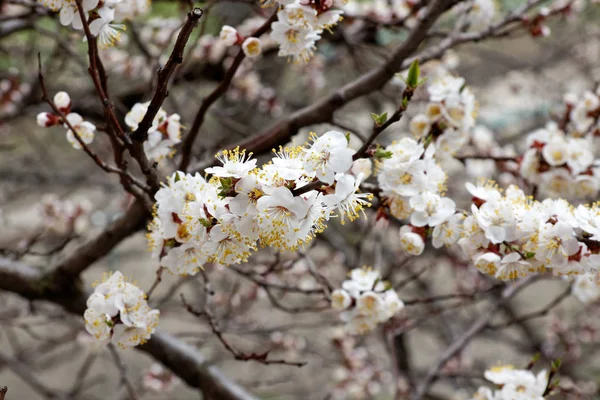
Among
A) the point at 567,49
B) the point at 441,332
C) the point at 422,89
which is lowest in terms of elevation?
the point at 441,332

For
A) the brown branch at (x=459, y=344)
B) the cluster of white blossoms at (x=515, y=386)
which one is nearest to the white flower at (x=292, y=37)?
the cluster of white blossoms at (x=515, y=386)

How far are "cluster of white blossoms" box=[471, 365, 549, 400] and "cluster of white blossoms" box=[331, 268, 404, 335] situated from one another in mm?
269

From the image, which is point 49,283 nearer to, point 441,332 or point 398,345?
point 398,345

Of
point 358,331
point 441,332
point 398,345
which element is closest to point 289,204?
point 358,331

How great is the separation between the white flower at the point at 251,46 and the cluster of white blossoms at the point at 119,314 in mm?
512

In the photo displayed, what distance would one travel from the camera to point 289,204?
0.70 m

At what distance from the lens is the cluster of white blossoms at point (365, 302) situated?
1.23 m

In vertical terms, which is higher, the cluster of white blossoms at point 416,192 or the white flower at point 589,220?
the cluster of white blossoms at point 416,192

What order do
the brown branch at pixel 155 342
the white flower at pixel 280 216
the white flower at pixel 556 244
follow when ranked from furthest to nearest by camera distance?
the brown branch at pixel 155 342 → the white flower at pixel 556 244 → the white flower at pixel 280 216

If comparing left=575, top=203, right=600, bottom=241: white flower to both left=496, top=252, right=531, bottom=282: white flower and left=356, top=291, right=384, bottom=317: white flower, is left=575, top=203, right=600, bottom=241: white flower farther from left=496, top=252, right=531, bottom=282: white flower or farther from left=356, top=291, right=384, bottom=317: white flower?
left=356, top=291, right=384, bottom=317: white flower

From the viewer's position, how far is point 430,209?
103 centimetres

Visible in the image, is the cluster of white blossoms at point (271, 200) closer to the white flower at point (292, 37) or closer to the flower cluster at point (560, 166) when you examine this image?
the white flower at point (292, 37)

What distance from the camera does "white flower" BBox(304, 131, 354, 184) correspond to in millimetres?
702

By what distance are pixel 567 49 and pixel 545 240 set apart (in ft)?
12.0
